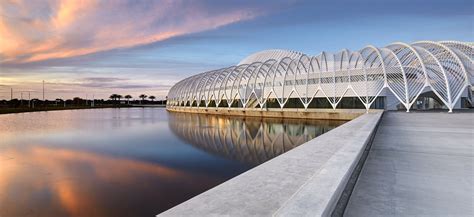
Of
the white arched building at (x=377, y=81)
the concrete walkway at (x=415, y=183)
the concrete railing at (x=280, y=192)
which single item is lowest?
the concrete walkway at (x=415, y=183)

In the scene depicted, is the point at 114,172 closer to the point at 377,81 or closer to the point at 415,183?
the point at 415,183

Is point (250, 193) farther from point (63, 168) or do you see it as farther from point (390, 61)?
point (390, 61)

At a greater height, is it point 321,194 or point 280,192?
point 321,194

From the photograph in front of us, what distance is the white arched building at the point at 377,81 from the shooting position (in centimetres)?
3594

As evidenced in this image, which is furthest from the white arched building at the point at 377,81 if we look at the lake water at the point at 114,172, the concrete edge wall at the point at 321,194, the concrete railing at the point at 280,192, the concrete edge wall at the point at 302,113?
the concrete edge wall at the point at 321,194

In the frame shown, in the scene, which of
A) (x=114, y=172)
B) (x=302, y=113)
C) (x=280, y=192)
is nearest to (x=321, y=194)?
(x=280, y=192)

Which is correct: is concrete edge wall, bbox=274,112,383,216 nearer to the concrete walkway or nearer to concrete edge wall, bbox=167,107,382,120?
the concrete walkway

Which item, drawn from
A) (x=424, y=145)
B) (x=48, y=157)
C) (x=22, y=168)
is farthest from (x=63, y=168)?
(x=424, y=145)

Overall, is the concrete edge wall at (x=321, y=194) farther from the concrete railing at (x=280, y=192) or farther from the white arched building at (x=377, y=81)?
the white arched building at (x=377, y=81)

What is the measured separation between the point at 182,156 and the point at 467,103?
4652cm

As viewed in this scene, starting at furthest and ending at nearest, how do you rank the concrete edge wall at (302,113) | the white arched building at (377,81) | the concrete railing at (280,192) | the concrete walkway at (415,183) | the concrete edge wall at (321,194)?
the concrete edge wall at (302,113)
the white arched building at (377,81)
the concrete walkway at (415,183)
the concrete railing at (280,192)
the concrete edge wall at (321,194)

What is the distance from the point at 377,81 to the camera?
38.8 meters

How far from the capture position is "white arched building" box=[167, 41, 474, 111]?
1415 inches

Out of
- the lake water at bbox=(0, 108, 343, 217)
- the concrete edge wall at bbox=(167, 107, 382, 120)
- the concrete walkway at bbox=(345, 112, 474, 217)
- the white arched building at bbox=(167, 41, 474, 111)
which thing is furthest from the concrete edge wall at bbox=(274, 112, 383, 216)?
the white arched building at bbox=(167, 41, 474, 111)
